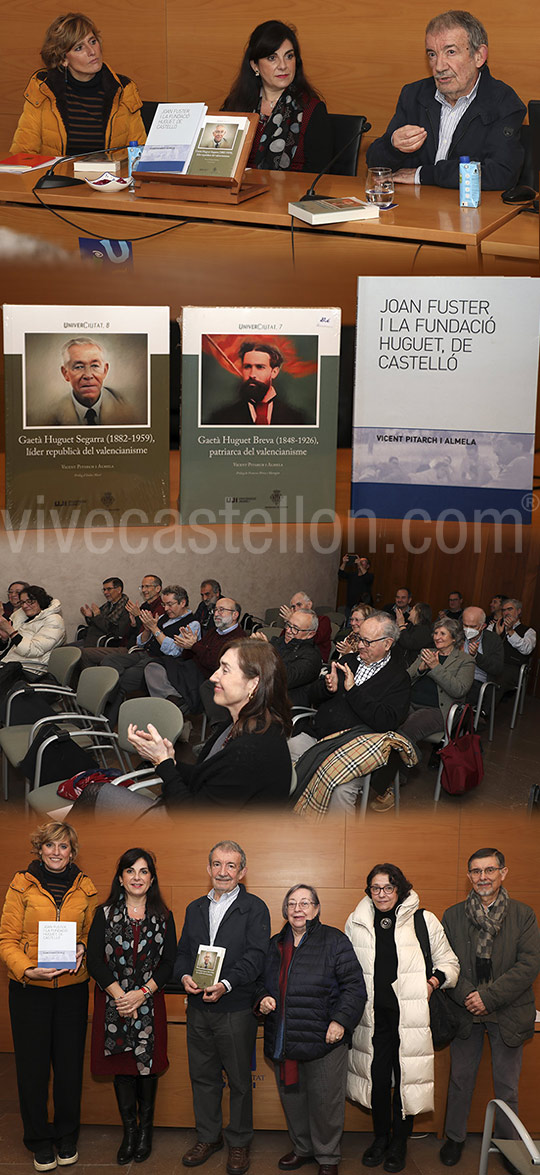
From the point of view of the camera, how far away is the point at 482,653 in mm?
5168

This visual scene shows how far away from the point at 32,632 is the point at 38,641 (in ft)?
0.23

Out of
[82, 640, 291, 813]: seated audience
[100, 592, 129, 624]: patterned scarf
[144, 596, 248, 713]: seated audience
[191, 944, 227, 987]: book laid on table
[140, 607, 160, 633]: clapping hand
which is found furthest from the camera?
[100, 592, 129, 624]: patterned scarf

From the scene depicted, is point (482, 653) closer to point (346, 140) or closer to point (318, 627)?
point (318, 627)

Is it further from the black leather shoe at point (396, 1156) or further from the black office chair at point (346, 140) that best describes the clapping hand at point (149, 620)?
the black leather shoe at point (396, 1156)

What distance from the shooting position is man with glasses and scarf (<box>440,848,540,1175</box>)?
3.38m

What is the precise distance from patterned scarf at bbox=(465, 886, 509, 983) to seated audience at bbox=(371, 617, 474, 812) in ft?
3.43

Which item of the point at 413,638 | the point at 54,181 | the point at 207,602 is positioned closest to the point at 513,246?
the point at 54,181

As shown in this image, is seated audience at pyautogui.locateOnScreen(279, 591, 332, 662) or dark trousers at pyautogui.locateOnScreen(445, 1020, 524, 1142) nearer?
dark trousers at pyautogui.locateOnScreen(445, 1020, 524, 1142)

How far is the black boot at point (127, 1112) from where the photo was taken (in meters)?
3.35

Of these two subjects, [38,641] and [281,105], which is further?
[38,641]

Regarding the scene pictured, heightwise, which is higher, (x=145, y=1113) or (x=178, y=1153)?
(x=145, y=1113)

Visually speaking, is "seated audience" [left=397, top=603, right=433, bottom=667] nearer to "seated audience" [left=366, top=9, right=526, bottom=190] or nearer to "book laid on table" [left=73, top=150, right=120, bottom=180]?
"seated audience" [left=366, top=9, right=526, bottom=190]

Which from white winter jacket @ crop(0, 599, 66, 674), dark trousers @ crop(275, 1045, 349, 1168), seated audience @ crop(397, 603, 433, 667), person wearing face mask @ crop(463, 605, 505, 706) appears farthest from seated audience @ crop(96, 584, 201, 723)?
dark trousers @ crop(275, 1045, 349, 1168)

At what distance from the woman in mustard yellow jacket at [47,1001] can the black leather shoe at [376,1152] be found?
0.91m
